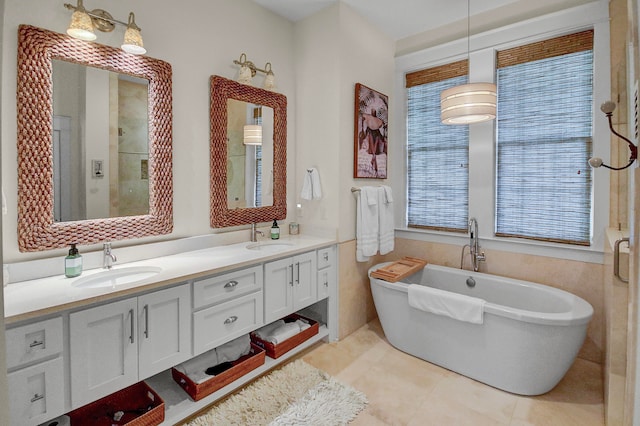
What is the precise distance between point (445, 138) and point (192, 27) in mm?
2352

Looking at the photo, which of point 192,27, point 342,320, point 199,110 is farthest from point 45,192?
point 342,320

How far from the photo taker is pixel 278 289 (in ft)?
8.12

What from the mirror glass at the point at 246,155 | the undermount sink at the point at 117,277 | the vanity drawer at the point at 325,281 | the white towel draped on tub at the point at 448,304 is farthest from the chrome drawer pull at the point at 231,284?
the white towel draped on tub at the point at 448,304

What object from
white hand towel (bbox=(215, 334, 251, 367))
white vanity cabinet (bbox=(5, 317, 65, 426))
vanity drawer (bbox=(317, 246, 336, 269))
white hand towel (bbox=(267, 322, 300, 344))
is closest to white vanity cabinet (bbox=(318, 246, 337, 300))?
vanity drawer (bbox=(317, 246, 336, 269))

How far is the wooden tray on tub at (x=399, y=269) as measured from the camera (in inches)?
113

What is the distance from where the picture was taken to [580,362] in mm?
2676

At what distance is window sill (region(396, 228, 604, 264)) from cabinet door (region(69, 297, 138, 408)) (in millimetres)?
2661

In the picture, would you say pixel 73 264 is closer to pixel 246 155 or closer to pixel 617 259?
pixel 246 155

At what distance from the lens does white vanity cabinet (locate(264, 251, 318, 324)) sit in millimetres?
2408

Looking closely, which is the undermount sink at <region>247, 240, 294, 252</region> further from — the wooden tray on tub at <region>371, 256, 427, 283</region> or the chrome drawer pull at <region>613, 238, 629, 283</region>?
the chrome drawer pull at <region>613, 238, 629, 283</region>

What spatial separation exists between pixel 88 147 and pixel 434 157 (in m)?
2.85

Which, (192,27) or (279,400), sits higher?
(192,27)

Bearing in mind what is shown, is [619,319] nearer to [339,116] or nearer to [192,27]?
[339,116]

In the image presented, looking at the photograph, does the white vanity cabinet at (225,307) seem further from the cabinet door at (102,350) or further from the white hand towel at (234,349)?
the cabinet door at (102,350)
